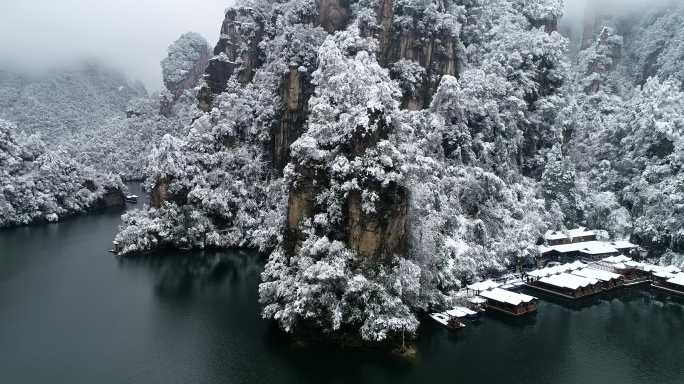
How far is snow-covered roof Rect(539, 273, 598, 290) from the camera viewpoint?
5997 cm

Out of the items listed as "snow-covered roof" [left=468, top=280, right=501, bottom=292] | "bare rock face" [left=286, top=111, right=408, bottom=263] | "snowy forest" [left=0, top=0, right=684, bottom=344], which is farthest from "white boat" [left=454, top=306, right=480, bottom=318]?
"bare rock face" [left=286, top=111, right=408, bottom=263]

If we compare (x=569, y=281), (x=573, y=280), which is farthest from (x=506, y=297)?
(x=573, y=280)

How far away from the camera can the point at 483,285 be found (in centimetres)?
5959

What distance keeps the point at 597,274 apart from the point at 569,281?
605 centimetres

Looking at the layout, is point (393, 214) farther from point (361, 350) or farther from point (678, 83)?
point (678, 83)

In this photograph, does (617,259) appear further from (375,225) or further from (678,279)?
(375,225)

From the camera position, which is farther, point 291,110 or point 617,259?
point 291,110

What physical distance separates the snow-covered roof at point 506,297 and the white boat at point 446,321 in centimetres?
684

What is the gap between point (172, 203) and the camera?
8350cm

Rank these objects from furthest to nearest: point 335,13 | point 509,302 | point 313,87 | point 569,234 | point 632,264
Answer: point 335,13 < point 313,87 < point 569,234 < point 632,264 < point 509,302

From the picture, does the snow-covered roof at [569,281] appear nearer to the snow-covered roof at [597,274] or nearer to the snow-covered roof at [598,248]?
the snow-covered roof at [597,274]

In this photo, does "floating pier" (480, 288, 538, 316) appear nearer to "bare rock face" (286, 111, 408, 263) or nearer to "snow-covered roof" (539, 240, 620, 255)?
"bare rock face" (286, 111, 408, 263)

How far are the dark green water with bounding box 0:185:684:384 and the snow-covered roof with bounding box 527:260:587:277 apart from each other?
21.0 feet

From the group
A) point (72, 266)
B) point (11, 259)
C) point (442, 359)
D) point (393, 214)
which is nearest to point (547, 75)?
point (393, 214)
